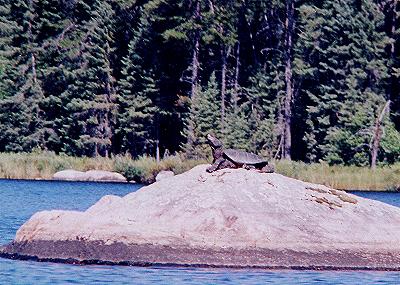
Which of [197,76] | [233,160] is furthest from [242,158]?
[197,76]

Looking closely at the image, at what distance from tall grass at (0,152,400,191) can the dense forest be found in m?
6.97

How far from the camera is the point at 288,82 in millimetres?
79938

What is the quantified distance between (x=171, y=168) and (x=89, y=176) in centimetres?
491

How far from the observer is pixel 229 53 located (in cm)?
8606

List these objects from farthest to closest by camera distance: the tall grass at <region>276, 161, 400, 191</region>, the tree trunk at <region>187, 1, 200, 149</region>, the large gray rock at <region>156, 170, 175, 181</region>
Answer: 1. the tree trunk at <region>187, 1, 200, 149</region>
2. the large gray rock at <region>156, 170, 175, 181</region>
3. the tall grass at <region>276, 161, 400, 191</region>

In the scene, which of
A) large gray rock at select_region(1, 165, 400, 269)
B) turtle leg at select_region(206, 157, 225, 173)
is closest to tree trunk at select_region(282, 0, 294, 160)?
turtle leg at select_region(206, 157, 225, 173)

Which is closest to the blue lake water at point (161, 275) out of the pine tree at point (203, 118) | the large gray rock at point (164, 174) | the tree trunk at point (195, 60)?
the large gray rock at point (164, 174)

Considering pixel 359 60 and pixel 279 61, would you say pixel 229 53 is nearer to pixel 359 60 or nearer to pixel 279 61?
pixel 279 61

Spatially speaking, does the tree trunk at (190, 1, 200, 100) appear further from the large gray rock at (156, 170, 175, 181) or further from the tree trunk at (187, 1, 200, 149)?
the large gray rock at (156, 170, 175, 181)

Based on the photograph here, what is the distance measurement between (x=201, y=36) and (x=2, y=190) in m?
30.5

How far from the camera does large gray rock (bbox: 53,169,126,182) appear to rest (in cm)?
6656

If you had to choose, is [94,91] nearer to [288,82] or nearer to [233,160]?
[288,82]

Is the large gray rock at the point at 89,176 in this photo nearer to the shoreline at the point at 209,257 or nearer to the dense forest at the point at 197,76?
the dense forest at the point at 197,76

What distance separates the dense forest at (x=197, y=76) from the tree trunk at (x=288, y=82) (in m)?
0.11
